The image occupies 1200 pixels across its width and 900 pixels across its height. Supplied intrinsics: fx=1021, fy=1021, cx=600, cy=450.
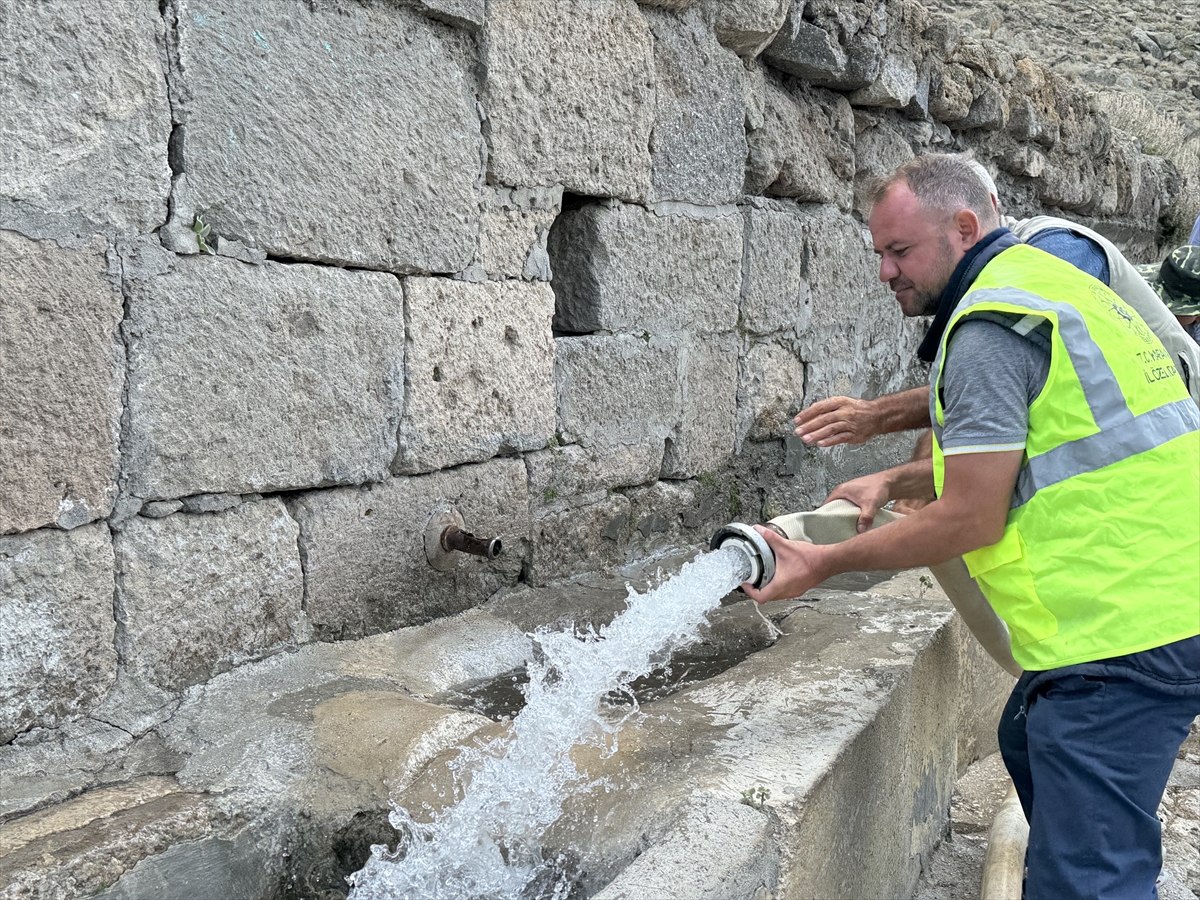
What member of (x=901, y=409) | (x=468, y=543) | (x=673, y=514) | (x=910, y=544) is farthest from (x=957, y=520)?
(x=673, y=514)

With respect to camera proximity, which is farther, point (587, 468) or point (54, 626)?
point (587, 468)

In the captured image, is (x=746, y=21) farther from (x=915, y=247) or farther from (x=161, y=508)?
(x=161, y=508)

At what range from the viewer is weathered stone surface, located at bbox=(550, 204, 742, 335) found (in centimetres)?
323

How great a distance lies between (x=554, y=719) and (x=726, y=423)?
6.55ft

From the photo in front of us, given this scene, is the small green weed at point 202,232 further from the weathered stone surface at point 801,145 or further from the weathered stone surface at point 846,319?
the weathered stone surface at point 846,319

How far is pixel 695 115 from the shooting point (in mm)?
3514

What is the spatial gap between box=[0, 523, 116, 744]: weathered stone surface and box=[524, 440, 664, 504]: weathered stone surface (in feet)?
4.31

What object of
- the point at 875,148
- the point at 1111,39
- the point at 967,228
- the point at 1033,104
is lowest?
the point at 967,228

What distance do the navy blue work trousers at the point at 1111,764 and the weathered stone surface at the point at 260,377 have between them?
5.45 ft

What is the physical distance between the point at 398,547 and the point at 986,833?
5.91ft

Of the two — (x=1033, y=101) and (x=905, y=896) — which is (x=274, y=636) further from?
(x=1033, y=101)

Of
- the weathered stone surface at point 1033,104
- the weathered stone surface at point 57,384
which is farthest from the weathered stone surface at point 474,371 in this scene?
the weathered stone surface at point 1033,104

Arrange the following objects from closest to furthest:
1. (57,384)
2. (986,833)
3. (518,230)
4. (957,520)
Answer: (957,520)
(57,384)
(986,833)
(518,230)

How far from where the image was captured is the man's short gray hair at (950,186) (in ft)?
7.36
